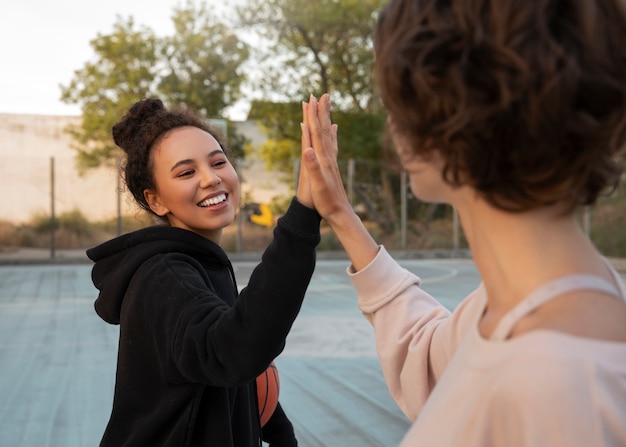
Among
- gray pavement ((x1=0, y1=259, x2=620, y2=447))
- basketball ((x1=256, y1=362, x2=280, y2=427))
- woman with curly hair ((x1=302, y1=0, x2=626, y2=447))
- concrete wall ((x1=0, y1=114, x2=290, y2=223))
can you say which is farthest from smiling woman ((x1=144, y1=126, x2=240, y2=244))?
concrete wall ((x1=0, y1=114, x2=290, y2=223))

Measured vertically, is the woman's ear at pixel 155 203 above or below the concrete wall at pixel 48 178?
above

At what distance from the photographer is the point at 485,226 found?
88 cm

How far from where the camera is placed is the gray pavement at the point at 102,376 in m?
3.90

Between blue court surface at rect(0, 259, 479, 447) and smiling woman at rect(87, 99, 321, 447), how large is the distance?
2.14 metres

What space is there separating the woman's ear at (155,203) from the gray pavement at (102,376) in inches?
86.5

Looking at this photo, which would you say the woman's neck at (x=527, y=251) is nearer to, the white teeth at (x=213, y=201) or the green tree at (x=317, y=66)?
the white teeth at (x=213, y=201)

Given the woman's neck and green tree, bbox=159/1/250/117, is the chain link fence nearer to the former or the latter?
green tree, bbox=159/1/250/117

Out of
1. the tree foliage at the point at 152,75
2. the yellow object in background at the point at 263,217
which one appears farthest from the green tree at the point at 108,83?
the yellow object in background at the point at 263,217

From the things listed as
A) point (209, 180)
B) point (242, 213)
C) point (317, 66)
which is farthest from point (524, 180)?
point (317, 66)

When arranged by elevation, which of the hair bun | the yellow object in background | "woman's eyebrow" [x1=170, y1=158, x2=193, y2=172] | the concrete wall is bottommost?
the yellow object in background

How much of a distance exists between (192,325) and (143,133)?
24.4 inches

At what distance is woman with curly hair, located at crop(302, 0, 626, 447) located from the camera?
72 centimetres

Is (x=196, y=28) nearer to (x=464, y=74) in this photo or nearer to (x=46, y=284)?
(x=46, y=284)

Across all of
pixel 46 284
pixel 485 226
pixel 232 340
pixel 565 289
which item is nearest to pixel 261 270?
pixel 232 340
